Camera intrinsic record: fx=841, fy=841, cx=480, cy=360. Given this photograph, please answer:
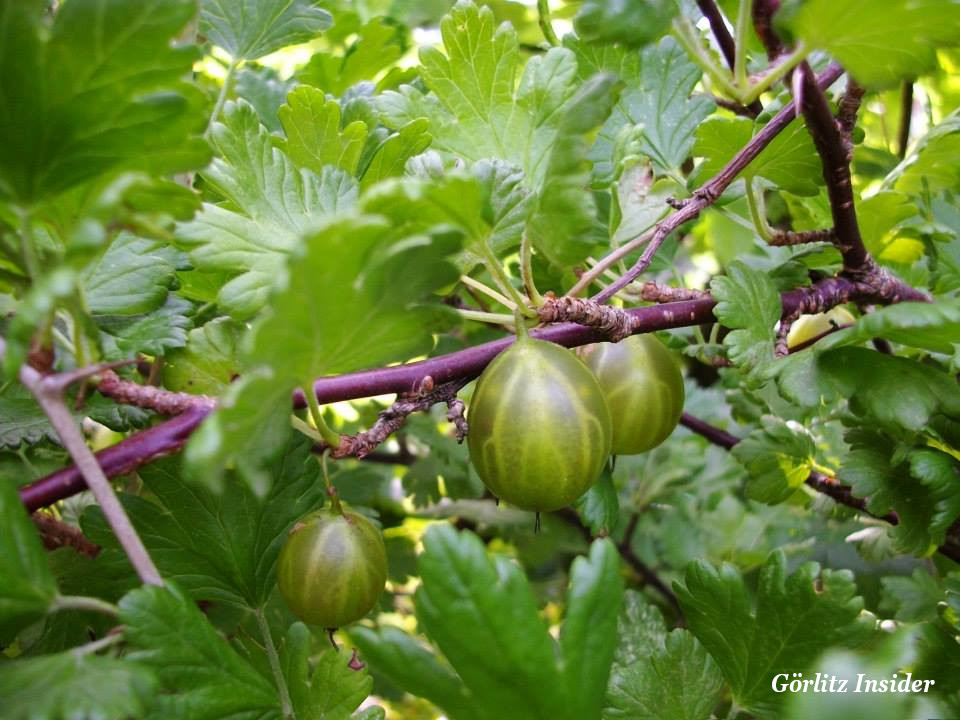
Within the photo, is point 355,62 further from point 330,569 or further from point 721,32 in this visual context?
point 330,569

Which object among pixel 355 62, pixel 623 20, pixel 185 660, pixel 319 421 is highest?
pixel 623 20

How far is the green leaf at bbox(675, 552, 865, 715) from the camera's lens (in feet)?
2.34

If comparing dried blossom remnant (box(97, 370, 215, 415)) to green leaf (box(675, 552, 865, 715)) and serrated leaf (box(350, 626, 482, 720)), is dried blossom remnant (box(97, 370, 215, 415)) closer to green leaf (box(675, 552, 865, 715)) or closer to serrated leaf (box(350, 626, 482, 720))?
serrated leaf (box(350, 626, 482, 720))

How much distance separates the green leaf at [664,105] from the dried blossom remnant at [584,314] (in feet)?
1.11

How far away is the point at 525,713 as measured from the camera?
0.53m

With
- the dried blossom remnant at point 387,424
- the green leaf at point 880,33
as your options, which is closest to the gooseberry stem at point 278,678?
the dried blossom remnant at point 387,424

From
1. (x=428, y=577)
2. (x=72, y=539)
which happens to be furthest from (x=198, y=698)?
(x=72, y=539)

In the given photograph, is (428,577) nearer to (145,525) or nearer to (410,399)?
(410,399)

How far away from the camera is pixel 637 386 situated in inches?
31.4

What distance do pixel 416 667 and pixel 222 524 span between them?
326 millimetres

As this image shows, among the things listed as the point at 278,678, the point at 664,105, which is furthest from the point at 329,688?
the point at 664,105

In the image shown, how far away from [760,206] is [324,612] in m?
0.62

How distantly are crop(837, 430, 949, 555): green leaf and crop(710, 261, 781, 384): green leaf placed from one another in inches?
Answer: 8.2

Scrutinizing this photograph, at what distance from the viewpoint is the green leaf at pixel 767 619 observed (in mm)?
713
